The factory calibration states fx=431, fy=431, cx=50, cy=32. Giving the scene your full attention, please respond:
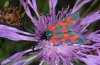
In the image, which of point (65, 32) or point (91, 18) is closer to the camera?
point (65, 32)

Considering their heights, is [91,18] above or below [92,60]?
above

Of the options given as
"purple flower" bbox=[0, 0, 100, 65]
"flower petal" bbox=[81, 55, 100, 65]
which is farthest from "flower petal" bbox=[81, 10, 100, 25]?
"flower petal" bbox=[81, 55, 100, 65]

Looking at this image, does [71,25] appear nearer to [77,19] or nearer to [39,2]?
[77,19]

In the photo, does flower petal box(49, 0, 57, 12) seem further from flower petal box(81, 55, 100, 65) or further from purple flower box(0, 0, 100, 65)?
flower petal box(81, 55, 100, 65)

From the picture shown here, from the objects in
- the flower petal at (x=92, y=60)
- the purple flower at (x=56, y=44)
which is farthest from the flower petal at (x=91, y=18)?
the flower petal at (x=92, y=60)

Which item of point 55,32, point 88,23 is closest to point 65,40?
point 55,32

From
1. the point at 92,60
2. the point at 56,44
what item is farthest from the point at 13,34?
the point at 92,60

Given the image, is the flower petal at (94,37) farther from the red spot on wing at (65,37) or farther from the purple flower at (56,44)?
the red spot on wing at (65,37)

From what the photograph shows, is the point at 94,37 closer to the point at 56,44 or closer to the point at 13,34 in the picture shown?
the point at 56,44
